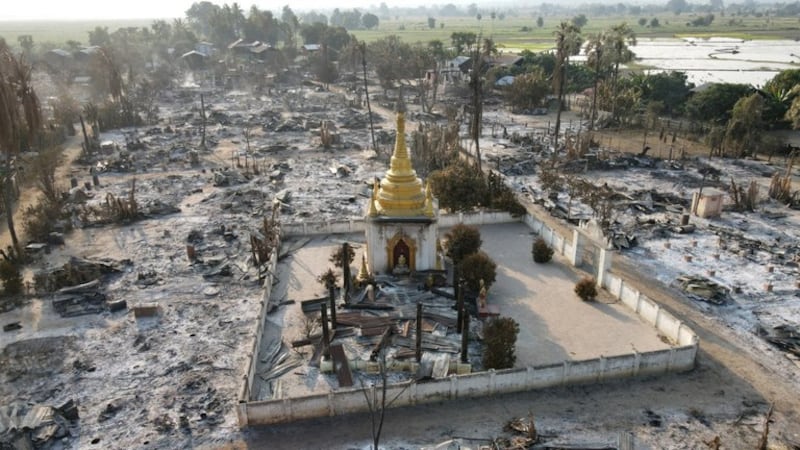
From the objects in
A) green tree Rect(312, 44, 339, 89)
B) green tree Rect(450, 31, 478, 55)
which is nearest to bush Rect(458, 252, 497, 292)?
green tree Rect(312, 44, 339, 89)

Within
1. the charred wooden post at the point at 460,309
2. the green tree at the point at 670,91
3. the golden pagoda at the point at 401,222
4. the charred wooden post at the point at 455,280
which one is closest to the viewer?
the charred wooden post at the point at 460,309

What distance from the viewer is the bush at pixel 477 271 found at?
72.1 ft

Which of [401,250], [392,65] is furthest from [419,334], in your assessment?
[392,65]

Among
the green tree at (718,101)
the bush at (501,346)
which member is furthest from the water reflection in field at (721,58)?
the bush at (501,346)

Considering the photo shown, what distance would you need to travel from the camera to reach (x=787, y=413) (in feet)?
53.6

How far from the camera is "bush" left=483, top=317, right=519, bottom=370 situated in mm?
17578

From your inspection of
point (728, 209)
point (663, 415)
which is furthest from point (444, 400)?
point (728, 209)

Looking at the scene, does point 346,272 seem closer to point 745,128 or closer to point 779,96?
point 745,128

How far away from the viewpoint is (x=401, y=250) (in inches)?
919

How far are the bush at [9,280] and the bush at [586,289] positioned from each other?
22.9 metres

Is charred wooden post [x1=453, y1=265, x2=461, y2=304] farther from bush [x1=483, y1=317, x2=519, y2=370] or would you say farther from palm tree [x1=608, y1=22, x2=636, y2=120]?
palm tree [x1=608, y1=22, x2=636, y2=120]

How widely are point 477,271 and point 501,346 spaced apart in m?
4.80

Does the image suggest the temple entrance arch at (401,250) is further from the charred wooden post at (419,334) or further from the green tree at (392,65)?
the green tree at (392,65)

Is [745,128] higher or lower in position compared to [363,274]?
higher
